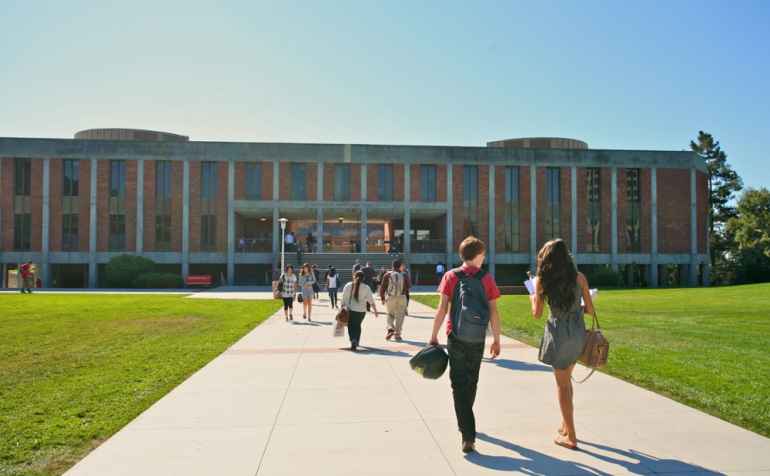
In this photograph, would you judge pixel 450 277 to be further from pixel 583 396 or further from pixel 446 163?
pixel 446 163

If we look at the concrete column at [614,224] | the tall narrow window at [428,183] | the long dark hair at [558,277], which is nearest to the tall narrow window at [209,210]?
the tall narrow window at [428,183]

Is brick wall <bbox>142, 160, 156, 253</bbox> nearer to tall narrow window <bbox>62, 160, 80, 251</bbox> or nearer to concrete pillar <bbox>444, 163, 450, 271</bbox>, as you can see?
tall narrow window <bbox>62, 160, 80, 251</bbox>

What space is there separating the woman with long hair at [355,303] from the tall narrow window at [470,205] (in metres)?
33.9

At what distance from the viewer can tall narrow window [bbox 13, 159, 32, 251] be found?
139ft

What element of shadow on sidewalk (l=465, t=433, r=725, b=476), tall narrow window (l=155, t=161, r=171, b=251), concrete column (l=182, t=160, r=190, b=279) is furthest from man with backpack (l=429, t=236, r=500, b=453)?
tall narrow window (l=155, t=161, r=171, b=251)

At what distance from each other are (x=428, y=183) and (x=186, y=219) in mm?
18441

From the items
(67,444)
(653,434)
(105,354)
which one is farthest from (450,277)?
(105,354)

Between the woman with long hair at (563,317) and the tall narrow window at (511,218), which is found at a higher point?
the tall narrow window at (511,218)

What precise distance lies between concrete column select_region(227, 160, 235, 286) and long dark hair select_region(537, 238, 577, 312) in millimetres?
39647

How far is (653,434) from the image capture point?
577cm

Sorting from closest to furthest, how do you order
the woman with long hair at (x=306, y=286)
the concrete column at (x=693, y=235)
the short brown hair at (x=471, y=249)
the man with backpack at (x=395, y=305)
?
the short brown hair at (x=471, y=249)
the man with backpack at (x=395, y=305)
the woman with long hair at (x=306, y=286)
the concrete column at (x=693, y=235)

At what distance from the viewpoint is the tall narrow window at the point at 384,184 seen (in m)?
44.6

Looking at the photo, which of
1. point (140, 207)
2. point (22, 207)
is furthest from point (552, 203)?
point (22, 207)

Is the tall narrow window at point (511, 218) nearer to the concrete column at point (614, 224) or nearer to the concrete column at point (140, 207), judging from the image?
the concrete column at point (614, 224)
